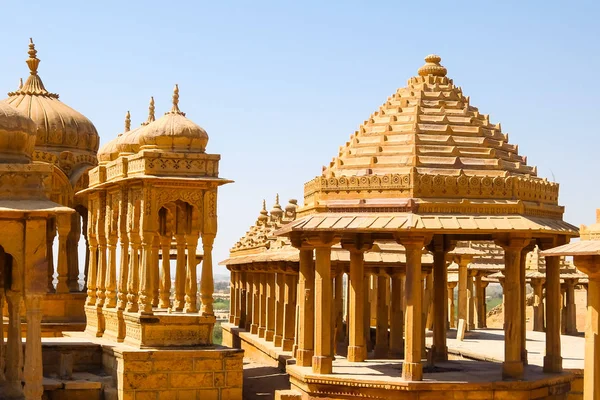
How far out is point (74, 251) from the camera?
30594 millimetres

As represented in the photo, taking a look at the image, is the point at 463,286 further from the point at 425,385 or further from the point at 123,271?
the point at 425,385

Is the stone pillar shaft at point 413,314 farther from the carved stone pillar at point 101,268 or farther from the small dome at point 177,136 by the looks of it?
the carved stone pillar at point 101,268

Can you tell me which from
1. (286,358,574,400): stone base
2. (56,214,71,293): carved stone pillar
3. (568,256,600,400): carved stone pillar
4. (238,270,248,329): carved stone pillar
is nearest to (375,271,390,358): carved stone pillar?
(286,358,574,400): stone base

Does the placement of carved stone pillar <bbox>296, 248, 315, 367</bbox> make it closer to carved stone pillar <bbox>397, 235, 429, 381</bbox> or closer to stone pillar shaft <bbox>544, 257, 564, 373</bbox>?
carved stone pillar <bbox>397, 235, 429, 381</bbox>

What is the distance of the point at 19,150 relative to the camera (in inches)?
707

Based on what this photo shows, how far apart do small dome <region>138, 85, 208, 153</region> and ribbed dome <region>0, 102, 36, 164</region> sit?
5858mm

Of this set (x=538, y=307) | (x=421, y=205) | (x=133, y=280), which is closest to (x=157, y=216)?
(x=133, y=280)

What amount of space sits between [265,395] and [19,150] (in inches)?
353

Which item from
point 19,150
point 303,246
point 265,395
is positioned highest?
point 19,150

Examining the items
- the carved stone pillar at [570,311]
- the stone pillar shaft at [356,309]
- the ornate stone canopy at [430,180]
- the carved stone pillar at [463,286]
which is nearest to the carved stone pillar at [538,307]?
the carved stone pillar at [570,311]

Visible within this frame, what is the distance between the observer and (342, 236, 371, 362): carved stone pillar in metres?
22.2

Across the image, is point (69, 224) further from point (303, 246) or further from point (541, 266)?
point (541, 266)

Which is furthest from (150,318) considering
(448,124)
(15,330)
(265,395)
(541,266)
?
(541,266)

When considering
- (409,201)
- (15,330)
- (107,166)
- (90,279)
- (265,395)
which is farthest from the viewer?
(90,279)
